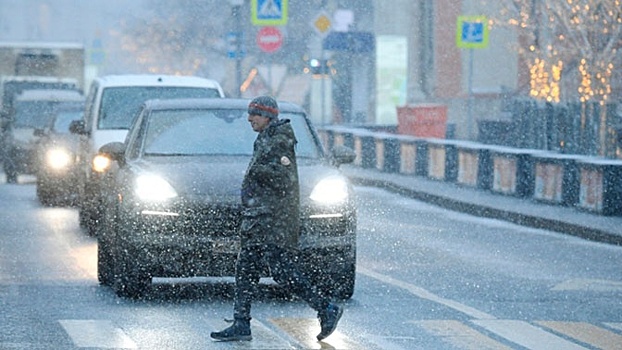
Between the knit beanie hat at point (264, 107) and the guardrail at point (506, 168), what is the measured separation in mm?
11563

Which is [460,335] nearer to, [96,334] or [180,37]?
[96,334]

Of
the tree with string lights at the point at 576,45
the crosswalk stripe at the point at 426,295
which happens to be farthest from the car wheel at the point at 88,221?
the tree with string lights at the point at 576,45

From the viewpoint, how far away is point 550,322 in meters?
12.4

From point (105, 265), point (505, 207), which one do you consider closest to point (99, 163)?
point (105, 265)

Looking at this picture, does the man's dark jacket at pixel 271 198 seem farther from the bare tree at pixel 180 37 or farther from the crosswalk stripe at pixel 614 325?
the bare tree at pixel 180 37

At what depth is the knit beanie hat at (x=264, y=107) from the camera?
11.0 m

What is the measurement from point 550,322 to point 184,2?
6576 centimetres

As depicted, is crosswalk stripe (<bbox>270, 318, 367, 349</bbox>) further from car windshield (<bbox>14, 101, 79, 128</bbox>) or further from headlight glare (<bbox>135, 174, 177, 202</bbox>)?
car windshield (<bbox>14, 101, 79, 128</bbox>)

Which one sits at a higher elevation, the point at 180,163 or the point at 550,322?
the point at 180,163

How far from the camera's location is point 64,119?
27172 millimetres

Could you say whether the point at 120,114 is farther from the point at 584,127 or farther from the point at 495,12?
the point at 495,12

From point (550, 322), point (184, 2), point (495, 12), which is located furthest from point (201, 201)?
point (184, 2)

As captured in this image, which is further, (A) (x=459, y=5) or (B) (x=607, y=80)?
(A) (x=459, y=5)

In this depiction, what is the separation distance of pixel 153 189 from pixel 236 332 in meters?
2.50
